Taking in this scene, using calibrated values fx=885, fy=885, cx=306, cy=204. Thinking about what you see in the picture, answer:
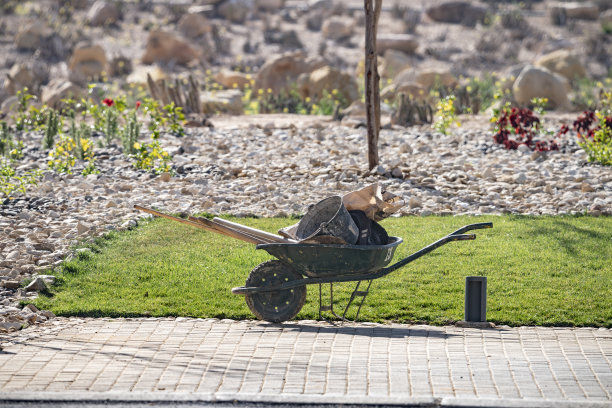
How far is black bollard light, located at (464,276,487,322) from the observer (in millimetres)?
6719

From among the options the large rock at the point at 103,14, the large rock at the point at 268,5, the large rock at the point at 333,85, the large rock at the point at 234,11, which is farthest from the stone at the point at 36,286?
the large rock at the point at 268,5

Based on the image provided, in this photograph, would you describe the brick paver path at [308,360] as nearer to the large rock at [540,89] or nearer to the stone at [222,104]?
the stone at [222,104]

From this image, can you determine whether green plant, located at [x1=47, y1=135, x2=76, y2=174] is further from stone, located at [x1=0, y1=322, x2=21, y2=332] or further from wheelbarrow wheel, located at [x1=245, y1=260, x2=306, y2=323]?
wheelbarrow wheel, located at [x1=245, y1=260, x2=306, y2=323]

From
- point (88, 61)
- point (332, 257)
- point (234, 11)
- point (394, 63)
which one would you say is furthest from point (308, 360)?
point (234, 11)

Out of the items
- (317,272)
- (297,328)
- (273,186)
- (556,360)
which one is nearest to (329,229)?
(317,272)

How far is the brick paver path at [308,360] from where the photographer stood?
17.4ft

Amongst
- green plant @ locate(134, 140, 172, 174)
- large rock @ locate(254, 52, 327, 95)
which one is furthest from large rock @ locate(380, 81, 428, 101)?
green plant @ locate(134, 140, 172, 174)

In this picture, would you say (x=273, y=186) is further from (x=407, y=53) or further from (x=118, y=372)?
(x=407, y=53)

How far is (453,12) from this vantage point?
3488 cm

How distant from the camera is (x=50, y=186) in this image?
451 inches

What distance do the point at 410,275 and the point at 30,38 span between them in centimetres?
2378

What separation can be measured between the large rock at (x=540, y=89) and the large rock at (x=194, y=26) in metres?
15.4

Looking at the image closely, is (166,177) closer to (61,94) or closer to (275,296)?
(275,296)

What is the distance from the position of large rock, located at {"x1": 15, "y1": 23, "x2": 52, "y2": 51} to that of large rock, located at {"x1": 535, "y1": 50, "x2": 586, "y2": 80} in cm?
1600
